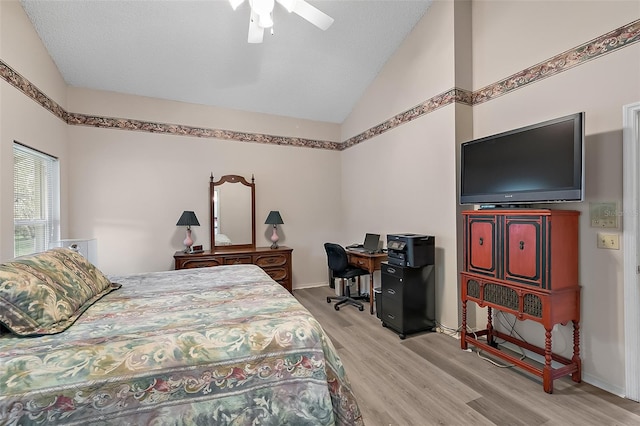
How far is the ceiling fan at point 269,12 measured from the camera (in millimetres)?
2131

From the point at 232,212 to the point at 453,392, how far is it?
3.63 m

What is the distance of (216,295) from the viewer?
1936 mm

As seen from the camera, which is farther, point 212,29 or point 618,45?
point 212,29

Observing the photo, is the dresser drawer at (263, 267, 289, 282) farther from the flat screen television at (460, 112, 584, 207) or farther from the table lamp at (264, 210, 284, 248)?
the flat screen television at (460, 112, 584, 207)

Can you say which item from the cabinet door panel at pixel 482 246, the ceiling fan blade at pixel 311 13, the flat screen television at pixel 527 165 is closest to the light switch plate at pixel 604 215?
the flat screen television at pixel 527 165

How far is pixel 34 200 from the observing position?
3062 mm

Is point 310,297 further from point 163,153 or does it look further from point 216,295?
point 163,153

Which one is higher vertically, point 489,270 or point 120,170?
point 120,170

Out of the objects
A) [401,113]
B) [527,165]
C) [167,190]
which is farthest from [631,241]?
[167,190]

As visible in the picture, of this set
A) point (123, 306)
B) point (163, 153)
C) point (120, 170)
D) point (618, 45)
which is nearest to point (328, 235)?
point (163, 153)

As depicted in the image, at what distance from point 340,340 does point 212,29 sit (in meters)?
3.64

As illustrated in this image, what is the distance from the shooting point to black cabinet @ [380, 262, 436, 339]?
3.05m

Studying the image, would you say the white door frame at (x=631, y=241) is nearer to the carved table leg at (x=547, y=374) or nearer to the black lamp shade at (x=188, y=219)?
the carved table leg at (x=547, y=374)

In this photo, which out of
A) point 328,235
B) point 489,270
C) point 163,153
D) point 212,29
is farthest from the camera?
point 328,235
